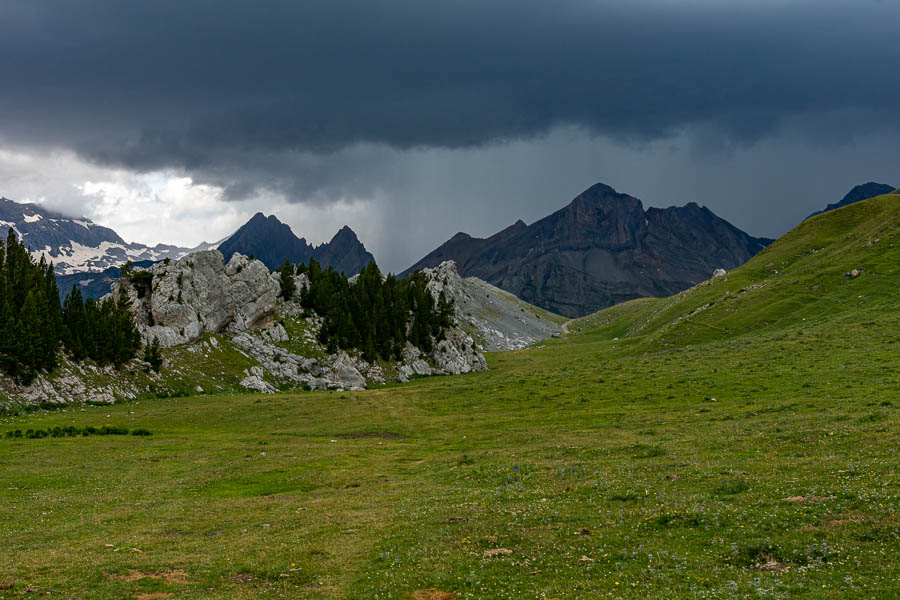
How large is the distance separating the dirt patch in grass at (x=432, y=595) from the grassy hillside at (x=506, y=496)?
123 millimetres

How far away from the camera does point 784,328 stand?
110m

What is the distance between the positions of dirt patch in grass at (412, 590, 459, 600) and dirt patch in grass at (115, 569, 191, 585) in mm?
9791

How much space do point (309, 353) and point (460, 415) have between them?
237 feet

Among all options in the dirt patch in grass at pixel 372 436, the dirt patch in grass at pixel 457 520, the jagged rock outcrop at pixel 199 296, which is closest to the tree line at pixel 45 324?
the jagged rock outcrop at pixel 199 296

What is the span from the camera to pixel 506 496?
98.9 ft

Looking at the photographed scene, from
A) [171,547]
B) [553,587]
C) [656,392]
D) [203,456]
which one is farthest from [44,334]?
[553,587]

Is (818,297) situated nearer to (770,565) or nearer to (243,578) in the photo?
(770,565)

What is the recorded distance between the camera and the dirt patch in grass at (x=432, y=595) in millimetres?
17328

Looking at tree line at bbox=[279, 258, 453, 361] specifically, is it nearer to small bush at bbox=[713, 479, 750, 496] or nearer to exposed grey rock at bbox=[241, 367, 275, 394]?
exposed grey rock at bbox=[241, 367, 275, 394]

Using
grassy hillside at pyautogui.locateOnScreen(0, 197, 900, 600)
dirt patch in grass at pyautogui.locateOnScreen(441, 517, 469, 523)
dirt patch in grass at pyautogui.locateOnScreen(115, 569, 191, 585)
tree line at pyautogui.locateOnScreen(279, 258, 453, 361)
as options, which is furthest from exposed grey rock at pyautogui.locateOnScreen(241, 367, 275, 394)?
dirt patch in grass at pyautogui.locateOnScreen(441, 517, 469, 523)

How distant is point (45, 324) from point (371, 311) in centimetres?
8335

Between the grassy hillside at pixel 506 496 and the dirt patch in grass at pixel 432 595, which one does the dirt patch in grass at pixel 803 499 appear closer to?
the grassy hillside at pixel 506 496

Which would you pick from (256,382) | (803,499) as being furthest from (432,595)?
(256,382)

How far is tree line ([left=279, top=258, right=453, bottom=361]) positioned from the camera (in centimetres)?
14838
